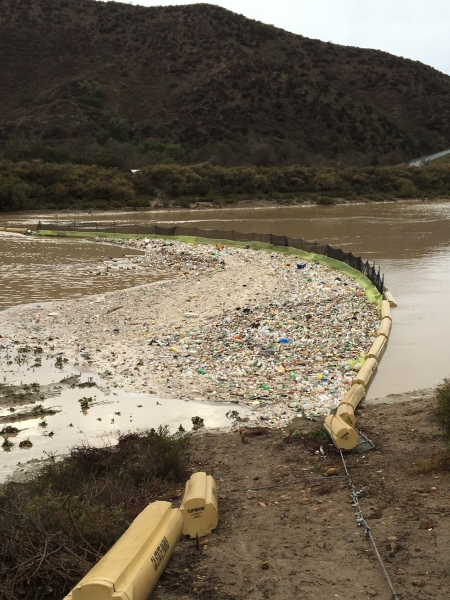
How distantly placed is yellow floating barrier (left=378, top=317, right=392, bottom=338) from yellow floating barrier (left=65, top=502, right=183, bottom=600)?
8.50 metres

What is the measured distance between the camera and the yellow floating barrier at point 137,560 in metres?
4.20

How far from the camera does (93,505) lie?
233 inches

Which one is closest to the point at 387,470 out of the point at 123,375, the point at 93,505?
the point at 93,505

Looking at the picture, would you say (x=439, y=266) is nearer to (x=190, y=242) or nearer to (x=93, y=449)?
Result: (x=190, y=242)

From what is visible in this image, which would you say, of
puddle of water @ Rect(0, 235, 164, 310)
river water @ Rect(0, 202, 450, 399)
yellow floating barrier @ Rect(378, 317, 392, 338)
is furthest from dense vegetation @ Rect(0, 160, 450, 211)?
yellow floating barrier @ Rect(378, 317, 392, 338)

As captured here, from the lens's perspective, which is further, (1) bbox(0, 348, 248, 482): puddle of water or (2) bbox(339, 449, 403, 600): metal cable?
(1) bbox(0, 348, 248, 482): puddle of water

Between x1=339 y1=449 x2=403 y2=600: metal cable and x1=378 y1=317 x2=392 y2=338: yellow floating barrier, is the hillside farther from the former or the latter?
x1=339 y1=449 x2=403 y2=600: metal cable

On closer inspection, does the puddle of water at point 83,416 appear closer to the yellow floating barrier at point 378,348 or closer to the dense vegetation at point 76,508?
the dense vegetation at point 76,508

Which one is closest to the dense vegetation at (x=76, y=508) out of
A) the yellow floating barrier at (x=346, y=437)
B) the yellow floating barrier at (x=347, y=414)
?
the yellow floating barrier at (x=346, y=437)

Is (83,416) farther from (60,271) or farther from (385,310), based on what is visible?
(60,271)

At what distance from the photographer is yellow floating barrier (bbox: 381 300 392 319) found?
47.6ft

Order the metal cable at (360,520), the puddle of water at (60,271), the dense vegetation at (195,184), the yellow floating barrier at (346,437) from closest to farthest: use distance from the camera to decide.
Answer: the metal cable at (360,520) → the yellow floating barrier at (346,437) → the puddle of water at (60,271) → the dense vegetation at (195,184)

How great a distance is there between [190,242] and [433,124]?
2768 inches

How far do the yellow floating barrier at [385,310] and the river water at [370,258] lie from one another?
31 centimetres
